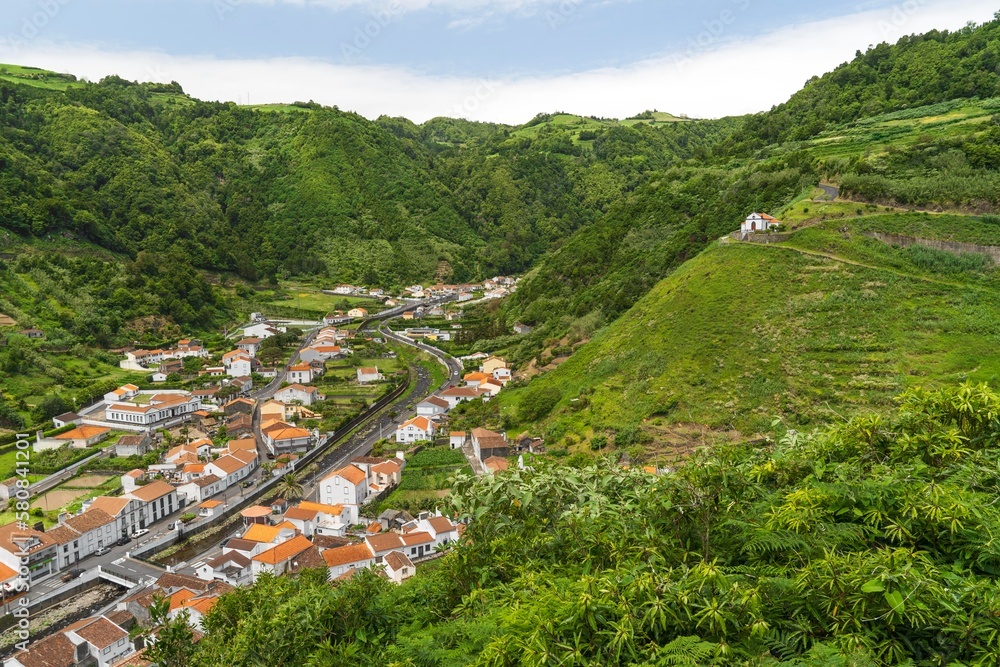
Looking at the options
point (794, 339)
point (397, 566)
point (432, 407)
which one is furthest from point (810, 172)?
point (397, 566)

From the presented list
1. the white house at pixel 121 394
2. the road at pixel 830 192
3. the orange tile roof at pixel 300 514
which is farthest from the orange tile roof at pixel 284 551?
the road at pixel 830 192

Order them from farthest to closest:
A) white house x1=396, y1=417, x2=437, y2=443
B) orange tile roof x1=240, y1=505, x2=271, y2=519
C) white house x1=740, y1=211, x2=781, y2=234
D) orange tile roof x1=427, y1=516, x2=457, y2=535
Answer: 1. white house x1=396, y1=417, x2=437, y2=443
2. white house x1=740, y1=211, x2=781, y2=234
3. orange tile roof x1=240, y1=505, x2=271, y2=519
4. orange tile roof x1=427, y1=516, x2=457, y2=535

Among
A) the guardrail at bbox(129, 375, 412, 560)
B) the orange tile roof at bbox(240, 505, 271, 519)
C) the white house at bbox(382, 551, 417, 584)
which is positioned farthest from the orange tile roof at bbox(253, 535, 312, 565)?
the guardrail at bbox(129, 375, 412, 560)

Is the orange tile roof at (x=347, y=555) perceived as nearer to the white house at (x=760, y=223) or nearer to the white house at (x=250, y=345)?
the white house at (x=760, y=223)

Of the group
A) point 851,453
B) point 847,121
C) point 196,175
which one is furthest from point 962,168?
point 196,175

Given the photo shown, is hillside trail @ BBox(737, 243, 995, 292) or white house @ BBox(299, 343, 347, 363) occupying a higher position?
hillside trail @ BBox(737, 243, 995, 292)

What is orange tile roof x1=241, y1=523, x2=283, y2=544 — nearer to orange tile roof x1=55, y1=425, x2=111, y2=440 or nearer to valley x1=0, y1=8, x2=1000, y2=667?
valley x1=0, y1=8, x2=1000, y2=667
